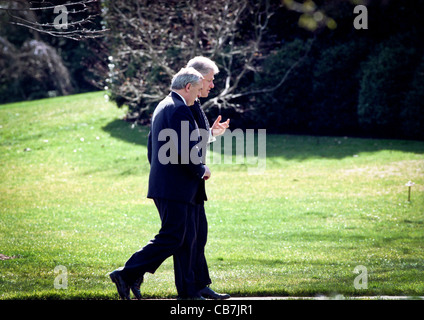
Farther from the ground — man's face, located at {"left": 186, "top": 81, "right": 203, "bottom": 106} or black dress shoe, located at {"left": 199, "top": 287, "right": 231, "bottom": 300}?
man's face, located at {"left": 186, "top": 81, "right": 203, "bottom": 106}

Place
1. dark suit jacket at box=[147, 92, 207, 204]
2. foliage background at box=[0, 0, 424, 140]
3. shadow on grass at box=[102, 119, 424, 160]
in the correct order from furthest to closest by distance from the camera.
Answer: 1. foliage background at box=[0, 0, 424, 140]
2. shadow on grass at box=[102, 119, 424, 160]
3. dark suit jacket at box=[147, 92, 207, 204]

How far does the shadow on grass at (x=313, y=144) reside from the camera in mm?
16453

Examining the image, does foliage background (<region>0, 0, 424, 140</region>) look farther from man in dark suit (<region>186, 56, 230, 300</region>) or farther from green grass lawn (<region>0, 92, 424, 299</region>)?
man in dark suit (<region>186, 56, 230, 300</region>)

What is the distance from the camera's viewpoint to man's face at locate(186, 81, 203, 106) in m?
5.04

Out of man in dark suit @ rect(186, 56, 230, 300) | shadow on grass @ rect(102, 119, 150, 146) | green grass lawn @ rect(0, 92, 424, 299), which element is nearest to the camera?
man in dark suit @ rect(186, 56, 230, 300)

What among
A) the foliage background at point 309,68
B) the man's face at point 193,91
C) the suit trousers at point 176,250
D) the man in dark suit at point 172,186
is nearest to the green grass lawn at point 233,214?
the suit trousers at point 176,250

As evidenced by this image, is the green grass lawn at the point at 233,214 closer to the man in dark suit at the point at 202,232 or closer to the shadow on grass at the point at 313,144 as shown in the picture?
the shadow on grass at the point at 313,144

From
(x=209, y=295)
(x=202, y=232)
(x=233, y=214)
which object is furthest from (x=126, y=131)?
(x=209, y=295)

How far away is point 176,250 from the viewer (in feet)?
16.4

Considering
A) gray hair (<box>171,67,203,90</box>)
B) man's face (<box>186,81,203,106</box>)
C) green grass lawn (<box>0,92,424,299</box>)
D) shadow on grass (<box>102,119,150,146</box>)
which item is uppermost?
gray hair (<box>171,67,203,90</box>)

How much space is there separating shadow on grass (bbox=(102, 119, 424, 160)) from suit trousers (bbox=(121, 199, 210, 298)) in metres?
11.4

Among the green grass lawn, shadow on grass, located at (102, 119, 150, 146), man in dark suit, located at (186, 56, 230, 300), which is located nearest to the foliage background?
shadow on grass, located at (102, 119, 150, 146)

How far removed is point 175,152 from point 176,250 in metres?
0.91

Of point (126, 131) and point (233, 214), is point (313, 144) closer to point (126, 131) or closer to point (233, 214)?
point (126, 131)
